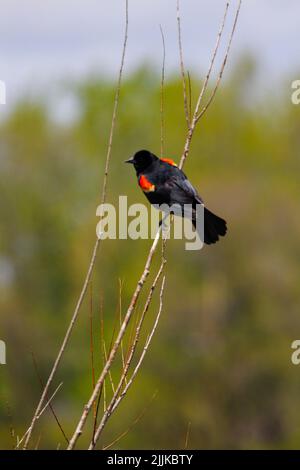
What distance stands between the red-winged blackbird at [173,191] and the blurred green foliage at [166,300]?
12.5m

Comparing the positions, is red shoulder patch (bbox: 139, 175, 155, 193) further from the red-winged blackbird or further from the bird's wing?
the bird's wing

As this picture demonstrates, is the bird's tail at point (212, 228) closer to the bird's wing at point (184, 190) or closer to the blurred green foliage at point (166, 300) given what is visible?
the bird's wing at point (184, 190)

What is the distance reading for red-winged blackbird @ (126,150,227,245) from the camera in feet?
21.5

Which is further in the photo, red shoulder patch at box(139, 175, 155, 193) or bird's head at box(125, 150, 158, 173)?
bird's head at box(125, 150, 158, 173)

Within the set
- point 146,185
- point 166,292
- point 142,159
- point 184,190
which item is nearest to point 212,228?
point 184,190

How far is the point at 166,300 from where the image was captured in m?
28.5

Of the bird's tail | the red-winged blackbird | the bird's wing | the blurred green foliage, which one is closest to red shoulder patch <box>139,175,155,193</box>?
the red-winged blackbird

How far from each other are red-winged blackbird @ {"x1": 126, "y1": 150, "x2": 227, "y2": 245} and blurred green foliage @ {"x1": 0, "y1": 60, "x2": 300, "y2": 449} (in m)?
12.5

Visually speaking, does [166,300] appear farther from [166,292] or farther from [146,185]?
[146,185]

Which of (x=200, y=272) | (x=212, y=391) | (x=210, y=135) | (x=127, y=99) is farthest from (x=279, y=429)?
(x=127, y=99)

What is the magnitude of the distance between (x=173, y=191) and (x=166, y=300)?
72.0 feet

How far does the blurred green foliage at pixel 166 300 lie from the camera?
28312 millimetres

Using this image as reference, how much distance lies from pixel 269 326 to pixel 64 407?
955 centimetres
